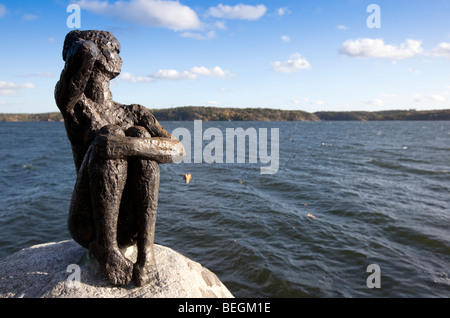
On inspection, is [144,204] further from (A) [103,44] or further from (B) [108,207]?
(A) [103,44]

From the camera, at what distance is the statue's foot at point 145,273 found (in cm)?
411

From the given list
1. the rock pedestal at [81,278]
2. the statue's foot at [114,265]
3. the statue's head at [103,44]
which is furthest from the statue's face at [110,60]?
the rock pedestal at [81,278]

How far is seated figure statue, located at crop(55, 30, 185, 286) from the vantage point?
387cm

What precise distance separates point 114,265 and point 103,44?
2773 millimetres

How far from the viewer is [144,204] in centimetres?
421

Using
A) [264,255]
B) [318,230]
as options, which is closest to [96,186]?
[264,255]

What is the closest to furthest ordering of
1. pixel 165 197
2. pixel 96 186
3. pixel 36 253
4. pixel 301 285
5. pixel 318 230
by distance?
pixel 96 186 < pixel 36 253 < pixel 301 285 < pixel 318 230 < pixel 165 197

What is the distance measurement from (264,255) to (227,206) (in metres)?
4.81

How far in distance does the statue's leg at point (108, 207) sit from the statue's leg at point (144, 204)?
0.12m

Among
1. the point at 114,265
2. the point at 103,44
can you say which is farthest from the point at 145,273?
the point at 103,44

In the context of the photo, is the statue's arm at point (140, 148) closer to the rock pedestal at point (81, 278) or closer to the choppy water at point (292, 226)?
the rock pedestal at point (81, 278)

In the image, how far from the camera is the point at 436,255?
10.2m

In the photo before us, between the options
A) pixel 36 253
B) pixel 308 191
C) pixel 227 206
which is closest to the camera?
pixel 36 253

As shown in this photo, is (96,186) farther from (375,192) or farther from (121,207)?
(375,192)
